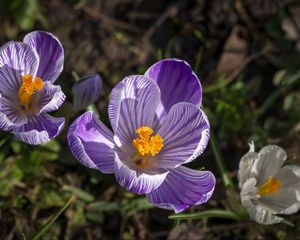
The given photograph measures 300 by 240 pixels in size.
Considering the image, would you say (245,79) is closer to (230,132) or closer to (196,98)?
(230,132)

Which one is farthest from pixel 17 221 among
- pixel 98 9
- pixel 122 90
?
pixel 98 9

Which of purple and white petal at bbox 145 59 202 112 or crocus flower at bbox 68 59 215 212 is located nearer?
crocus flower at bbox 68 59 215 212

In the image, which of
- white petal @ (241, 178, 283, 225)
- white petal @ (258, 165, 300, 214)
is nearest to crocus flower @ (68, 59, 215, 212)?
white petal @ (241, 178, 283, 225)

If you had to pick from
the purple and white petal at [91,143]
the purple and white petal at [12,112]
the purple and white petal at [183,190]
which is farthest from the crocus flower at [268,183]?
the purple and white petal at [12,112]

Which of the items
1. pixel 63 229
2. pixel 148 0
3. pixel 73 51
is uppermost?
pixel 148 0

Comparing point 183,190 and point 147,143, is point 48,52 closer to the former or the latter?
point 147,143

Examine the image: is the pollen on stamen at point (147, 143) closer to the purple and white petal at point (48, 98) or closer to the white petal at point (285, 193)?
the purple and white petal at point (48, 98)

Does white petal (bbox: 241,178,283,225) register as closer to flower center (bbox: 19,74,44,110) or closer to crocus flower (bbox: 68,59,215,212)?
crocus flower (bbox: 68,59,215,212)
